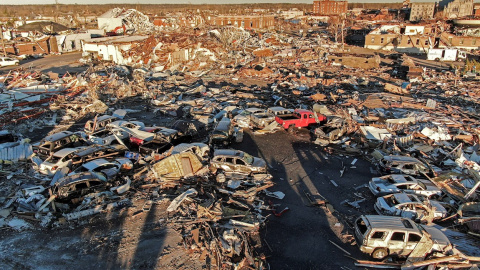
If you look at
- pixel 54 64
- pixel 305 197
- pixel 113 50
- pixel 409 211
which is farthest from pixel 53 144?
pixel 54 64

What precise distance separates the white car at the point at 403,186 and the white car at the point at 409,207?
580 mm

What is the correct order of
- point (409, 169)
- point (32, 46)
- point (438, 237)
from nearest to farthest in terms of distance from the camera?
1. point (438, 237)
2. point (409, 169)
3. point (32, 46)

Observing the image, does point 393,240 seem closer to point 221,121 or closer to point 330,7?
point 221,121

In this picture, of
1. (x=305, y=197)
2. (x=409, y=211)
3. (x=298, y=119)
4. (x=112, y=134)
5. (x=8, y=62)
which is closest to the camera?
(x=409, y=211)

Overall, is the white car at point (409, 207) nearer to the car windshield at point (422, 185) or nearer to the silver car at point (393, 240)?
the car windshield at point (422, 185)

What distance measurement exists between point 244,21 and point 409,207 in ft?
187

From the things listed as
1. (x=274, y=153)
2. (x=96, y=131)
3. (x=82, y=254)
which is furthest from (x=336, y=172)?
(x=96, y=131)

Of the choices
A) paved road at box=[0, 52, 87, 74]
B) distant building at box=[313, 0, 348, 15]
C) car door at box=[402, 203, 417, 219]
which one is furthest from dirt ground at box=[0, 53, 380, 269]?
distant building at box=[313, 0, 348, 15]

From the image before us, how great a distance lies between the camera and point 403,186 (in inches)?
465

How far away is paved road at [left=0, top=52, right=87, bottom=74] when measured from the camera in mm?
33531

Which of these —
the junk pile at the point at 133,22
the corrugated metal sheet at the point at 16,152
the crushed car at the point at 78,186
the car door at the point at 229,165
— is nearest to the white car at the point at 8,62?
the junk pile at the point at 133,22

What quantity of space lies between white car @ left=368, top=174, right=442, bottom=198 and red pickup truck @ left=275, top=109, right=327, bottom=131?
6.66 metres

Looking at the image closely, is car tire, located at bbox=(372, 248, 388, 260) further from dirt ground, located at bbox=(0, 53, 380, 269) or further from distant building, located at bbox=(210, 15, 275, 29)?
distant building, located at bbox=(210, 15, 275, 29)

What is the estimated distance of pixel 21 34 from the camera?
153ft
